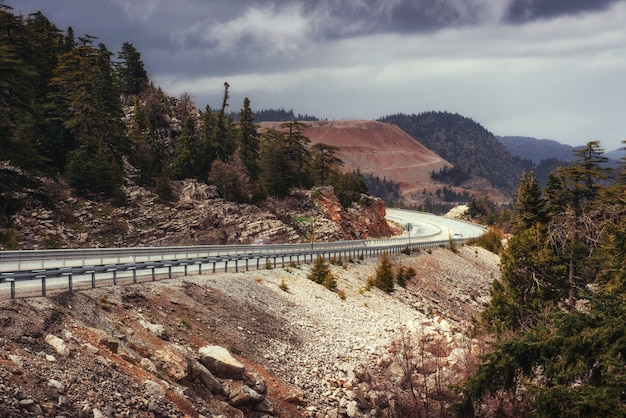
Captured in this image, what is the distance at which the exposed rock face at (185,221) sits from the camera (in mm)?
46062

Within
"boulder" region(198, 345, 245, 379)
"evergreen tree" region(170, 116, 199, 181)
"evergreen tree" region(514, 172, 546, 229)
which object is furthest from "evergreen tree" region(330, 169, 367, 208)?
"boulder" region(198, 345, 245, 379)

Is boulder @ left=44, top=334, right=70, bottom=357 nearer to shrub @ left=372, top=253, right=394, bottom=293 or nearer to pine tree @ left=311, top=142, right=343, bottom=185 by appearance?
shrub @ left=372, top=253, right=394, bottom=293

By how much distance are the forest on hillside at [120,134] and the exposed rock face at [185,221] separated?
4.99ft

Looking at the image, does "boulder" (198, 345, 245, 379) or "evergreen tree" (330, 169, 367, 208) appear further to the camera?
"evergreen tree" (330, 169, 367, 208)

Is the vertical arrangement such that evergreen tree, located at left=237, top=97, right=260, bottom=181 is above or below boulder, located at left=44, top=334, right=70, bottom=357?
above

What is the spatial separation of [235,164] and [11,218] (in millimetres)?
27229

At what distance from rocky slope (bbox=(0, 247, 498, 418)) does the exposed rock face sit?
67.2 ft

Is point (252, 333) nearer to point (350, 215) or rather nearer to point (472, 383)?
point (472, 383)

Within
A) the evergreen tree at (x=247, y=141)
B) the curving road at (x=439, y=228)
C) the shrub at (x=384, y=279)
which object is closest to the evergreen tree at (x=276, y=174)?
the evergreen tree at (x=247, y=141)

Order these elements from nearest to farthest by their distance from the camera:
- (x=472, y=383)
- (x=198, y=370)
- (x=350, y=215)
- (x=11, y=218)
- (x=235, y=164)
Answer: (x=472, y=383) → (x=198, y=370) → (x=11, y=218) → (x=235, y=164) → (x=350, y=215)

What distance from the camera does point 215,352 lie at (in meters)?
18.7

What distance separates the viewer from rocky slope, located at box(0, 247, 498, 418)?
43.7 ft

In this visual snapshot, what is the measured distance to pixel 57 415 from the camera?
1171cm

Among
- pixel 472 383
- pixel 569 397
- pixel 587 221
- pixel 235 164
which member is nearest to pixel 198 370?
pixel 472 383
